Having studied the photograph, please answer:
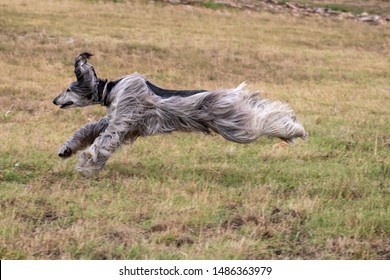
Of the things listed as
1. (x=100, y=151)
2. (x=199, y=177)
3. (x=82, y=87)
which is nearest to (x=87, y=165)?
(x=100, y=151)

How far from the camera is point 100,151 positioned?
7.30 m

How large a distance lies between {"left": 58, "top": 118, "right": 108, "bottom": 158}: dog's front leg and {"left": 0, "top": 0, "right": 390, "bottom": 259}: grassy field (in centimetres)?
16

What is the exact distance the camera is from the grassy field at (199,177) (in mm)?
5422

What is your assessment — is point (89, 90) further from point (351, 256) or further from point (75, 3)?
point (75, 3)

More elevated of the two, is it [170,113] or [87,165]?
[170,113]

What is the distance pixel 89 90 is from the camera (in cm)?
754

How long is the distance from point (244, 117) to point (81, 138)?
5.89ft

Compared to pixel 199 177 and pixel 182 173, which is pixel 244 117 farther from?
pixel 182 173

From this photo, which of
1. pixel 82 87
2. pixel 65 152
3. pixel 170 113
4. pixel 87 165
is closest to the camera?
pixel 87 165

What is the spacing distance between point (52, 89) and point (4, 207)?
7.13 m

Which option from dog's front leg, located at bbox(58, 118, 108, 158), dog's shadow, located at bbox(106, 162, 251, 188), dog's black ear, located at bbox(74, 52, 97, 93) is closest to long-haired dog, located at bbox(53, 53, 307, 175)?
dog's black ear, located at bbox(74, 52, 97, 93)

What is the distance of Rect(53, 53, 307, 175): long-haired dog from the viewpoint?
7.33m

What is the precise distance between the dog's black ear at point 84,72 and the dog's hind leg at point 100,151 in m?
0.50
